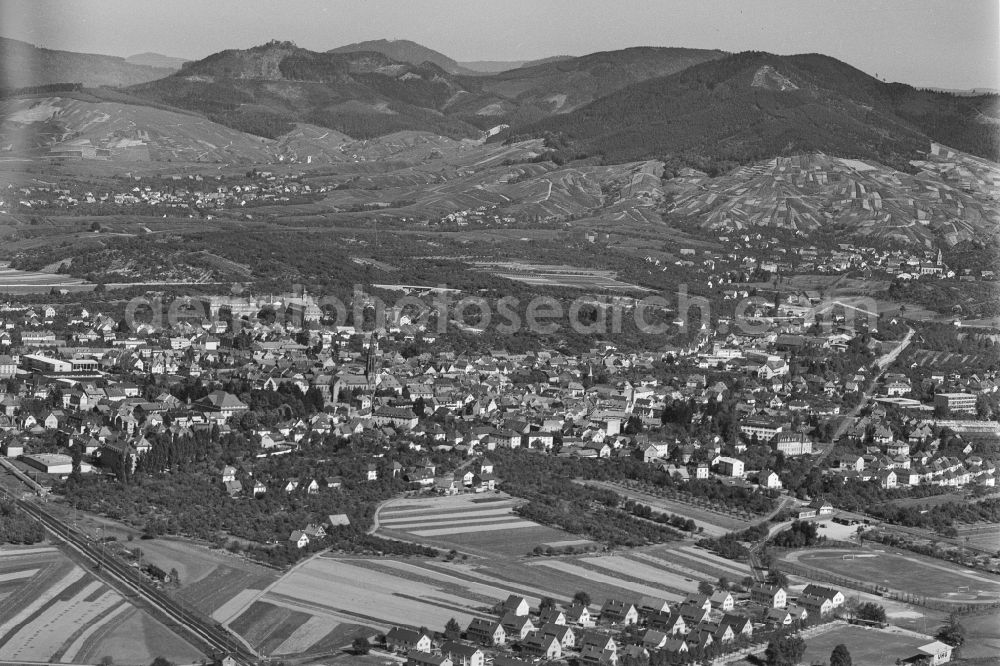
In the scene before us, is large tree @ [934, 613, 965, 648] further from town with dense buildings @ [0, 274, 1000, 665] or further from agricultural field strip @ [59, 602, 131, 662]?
agricultural field strip @ [59, 602, 131, 662]

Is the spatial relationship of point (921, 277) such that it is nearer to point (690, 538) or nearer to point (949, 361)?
Result: point (949, 361)

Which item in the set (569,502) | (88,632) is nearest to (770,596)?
(569,502)

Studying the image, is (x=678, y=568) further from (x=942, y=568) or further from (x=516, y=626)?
(x=516, y=626)

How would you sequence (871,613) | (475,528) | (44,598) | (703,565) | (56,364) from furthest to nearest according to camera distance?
1. (56,364)
2. (475,528)
3. (703,565)
4. (871,613)
5. (44,598)

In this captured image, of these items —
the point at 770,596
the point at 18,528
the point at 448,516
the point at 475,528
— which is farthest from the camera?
the point at 448,516

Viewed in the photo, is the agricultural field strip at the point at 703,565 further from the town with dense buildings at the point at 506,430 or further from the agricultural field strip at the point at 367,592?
the agricultural field strip at the point at 367,592

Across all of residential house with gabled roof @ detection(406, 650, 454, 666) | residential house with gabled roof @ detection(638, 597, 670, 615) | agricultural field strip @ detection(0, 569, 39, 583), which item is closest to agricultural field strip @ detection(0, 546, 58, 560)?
agricultural field strip @ detection(0, 569, 39, 583)

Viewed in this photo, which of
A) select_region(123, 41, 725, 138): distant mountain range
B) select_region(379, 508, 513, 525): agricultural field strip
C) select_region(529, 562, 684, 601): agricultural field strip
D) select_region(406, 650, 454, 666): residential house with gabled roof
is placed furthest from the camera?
select_region(123, 41, 725, 138): distant mountain range
